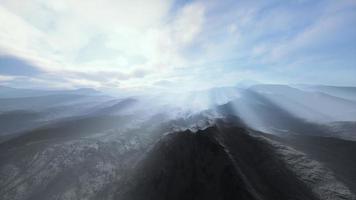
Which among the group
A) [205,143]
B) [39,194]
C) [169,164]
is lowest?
[39,194]

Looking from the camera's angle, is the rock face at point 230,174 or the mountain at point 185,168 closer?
the rock face at point 230,174

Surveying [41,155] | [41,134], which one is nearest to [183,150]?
[41,155]

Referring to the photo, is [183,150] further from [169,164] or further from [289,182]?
[289,182]

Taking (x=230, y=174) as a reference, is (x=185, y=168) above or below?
below

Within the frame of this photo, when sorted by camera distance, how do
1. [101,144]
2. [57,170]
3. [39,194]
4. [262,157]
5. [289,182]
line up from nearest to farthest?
[289,182] < [39,194] < [262,157] < [57,170] < [101,144]

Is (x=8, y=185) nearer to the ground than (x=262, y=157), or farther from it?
nearer to the ground

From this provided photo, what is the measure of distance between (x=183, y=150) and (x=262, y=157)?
23626mm

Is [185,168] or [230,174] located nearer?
[230,174]

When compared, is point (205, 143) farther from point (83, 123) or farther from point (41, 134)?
point (83, 123)

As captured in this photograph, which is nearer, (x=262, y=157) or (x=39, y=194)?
(x=39, y=194)

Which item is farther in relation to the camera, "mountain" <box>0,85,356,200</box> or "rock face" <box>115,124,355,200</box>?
"mountain" <box>0,85,356,200</box>

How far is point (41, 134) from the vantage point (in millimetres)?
91375

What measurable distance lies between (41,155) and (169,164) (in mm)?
46029

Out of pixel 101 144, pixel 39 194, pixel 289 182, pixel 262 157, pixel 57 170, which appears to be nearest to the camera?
pixel 289 182
